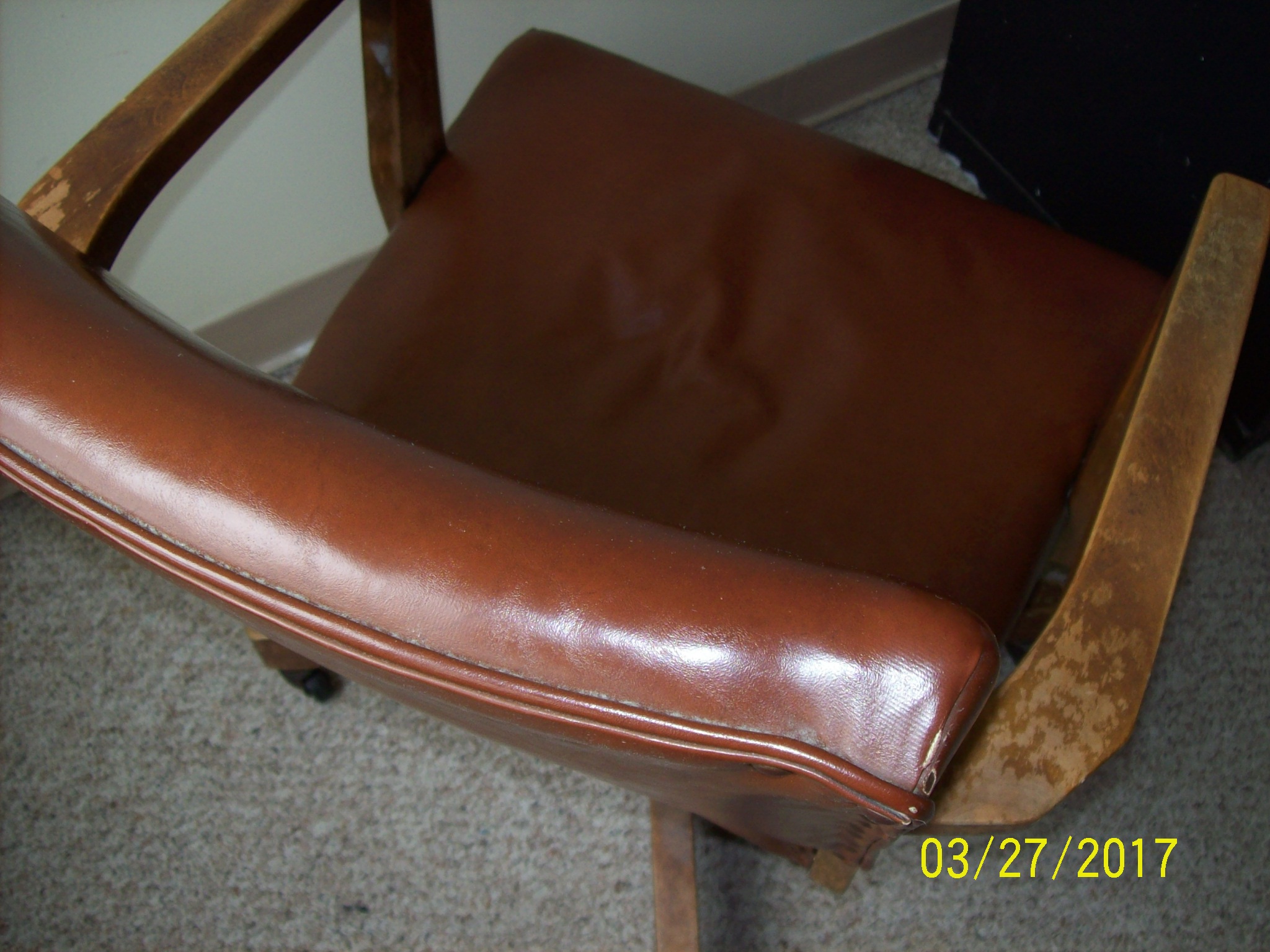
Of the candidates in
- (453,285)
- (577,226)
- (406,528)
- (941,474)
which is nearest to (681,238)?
(577,226)

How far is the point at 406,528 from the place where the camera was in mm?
387

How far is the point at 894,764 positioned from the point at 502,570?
16 cm

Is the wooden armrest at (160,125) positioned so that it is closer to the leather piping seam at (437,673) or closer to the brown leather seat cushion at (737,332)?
the brown leather seat cushion at (737,332)

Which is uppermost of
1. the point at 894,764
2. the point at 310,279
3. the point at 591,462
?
the point at 894,764

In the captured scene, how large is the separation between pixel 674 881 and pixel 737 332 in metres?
0.54

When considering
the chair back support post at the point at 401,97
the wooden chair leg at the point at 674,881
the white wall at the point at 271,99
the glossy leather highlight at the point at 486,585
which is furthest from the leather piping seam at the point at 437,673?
the white wall at the point at 271,99

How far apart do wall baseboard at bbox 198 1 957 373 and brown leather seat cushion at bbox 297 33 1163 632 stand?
55 centimetres

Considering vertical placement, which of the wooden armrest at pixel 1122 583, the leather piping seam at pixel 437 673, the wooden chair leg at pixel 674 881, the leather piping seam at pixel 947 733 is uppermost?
the leather piping seam at pixel 947 733

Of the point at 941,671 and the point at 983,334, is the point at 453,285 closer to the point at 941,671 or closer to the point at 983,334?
the point at 983,334

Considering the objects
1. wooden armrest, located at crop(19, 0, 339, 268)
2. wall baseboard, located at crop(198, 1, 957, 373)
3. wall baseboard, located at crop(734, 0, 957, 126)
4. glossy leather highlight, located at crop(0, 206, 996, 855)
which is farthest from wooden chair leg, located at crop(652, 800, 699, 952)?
wall baseboard, located at crop(734, 0, 957, 126)

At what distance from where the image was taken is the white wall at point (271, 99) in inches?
40.3
